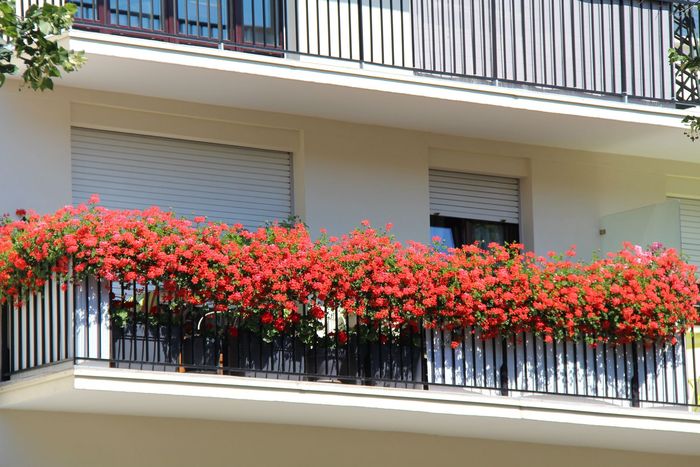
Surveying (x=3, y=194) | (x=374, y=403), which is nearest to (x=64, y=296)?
(x=3, y=194)

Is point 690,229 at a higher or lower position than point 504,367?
higher

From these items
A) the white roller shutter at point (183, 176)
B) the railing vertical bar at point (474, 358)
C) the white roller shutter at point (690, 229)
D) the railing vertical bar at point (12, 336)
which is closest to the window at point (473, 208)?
the white roller shutter at point (183, 176)

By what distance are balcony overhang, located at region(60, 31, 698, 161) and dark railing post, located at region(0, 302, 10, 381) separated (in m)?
2.27

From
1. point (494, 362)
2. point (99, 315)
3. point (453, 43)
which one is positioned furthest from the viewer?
point (453, 43)

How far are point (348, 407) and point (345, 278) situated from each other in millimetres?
1068

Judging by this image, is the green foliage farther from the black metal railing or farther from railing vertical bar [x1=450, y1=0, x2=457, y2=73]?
railing vertical bar [x1=450, y1=0, x2=457, y2=73]

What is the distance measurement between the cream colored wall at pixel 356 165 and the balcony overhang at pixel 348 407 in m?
2.18

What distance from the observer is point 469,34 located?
55.1 ft

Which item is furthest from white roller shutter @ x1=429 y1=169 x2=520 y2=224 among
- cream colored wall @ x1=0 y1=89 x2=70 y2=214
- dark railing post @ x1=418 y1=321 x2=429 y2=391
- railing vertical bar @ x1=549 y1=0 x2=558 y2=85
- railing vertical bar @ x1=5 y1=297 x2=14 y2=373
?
railing vertical bar @ x1=5 y1=297 x2=14 y2=373

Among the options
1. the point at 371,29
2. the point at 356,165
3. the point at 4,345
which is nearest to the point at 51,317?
the point at 4,345

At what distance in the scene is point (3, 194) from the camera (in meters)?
14.6

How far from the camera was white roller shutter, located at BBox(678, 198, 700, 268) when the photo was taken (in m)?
18.1

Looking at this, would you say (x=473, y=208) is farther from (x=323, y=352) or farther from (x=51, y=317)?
(x=51, y=317)

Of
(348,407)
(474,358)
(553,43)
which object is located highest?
(553,43)
